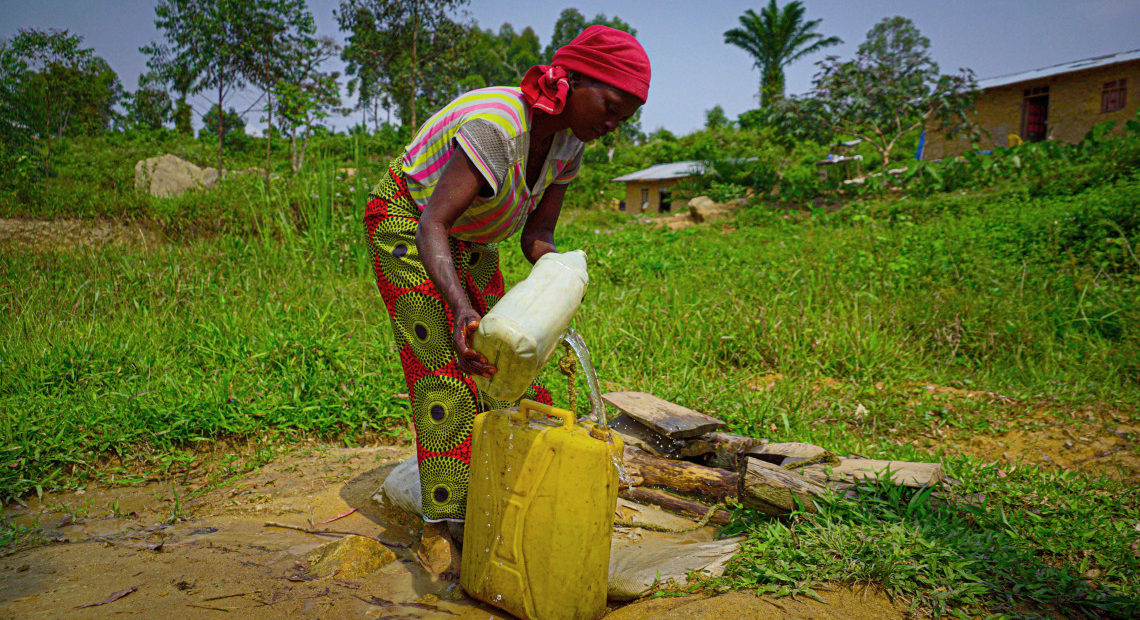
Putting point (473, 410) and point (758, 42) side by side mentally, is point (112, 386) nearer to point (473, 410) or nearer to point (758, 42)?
point (473, 410)

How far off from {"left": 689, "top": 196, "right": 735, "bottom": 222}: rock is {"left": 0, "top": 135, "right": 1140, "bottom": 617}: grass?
668cm

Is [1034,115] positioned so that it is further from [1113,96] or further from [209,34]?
[209,34]

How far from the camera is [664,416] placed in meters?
2.85

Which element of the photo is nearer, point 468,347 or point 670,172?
point 468,347

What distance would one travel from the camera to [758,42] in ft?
88.8

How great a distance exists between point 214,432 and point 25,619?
139 cm

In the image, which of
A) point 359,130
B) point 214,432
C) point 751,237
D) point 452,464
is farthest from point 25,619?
point 751,237

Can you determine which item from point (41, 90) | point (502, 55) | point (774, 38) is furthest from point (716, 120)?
point (41, 90)

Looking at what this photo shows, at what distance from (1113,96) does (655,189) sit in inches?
432

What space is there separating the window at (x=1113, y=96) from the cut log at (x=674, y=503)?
16693mm

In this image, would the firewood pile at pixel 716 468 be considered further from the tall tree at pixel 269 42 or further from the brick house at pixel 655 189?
the brick house at pixel 655 189

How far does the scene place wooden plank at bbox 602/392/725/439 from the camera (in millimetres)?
2746

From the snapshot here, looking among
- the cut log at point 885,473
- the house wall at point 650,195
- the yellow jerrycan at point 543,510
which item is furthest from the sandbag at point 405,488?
the house wall at point 650,195

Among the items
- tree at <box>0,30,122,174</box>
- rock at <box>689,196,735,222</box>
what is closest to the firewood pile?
tree at <box>0,30,122,174</box>
